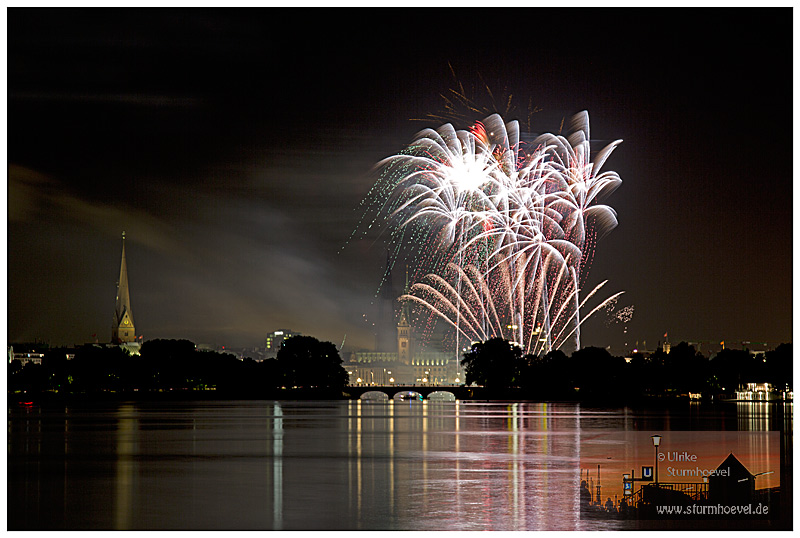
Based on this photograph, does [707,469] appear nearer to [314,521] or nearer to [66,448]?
[314,521]

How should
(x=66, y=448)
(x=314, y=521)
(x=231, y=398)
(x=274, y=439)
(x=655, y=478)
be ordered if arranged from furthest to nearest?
(x=231, y=398)
(x=274, y=439)
(x=66, y=448)
(x=655, y=478)
(x=314, y=521)

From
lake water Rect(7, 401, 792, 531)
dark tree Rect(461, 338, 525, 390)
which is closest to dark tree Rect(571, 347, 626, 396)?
dark tree Rect(461, 338, 525, 390)

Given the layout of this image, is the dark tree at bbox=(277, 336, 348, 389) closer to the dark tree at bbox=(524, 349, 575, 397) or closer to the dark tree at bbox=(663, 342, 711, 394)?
the dark tree at bbox=(524, 349, 575, 397)

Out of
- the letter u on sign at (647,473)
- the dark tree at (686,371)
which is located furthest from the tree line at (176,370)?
the letter u on sign at (647,473)

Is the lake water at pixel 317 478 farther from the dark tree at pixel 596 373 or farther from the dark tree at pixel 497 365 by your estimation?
the dark tree at pixel 497 365

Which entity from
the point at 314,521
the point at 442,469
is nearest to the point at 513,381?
the point at 442,469

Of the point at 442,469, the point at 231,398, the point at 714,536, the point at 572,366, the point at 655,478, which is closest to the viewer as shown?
the point at 714,536
